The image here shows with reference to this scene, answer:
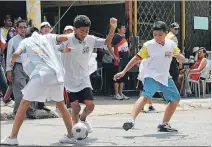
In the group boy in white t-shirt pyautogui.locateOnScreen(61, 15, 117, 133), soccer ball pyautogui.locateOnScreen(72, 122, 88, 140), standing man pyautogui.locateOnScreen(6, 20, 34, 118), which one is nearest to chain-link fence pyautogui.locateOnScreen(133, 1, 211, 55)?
standing man pyautogui.locateOnScreen(6, 20, 34, 118)

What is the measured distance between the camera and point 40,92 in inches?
245

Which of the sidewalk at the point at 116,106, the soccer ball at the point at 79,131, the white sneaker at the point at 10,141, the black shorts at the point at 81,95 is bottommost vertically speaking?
the sidewalk at the point at 116,106

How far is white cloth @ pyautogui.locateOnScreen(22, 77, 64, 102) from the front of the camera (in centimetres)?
620

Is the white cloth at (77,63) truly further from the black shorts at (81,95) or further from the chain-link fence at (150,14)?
the chain-link fence at (150,14)

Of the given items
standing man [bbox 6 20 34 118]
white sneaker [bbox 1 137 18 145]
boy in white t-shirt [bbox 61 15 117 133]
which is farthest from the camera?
standing man [bbox 6 20 34 118]

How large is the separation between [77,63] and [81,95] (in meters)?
0.44

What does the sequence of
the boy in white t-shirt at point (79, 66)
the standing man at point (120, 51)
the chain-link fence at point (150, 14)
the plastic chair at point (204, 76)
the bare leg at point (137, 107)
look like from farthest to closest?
the plastic chair at point (204, 76) < the chain-link fence at point (150, 14) < the standing man at point (120, 51) < the bare leg at point (137, 107) < the boy in white t-shirt at point (79, 66)

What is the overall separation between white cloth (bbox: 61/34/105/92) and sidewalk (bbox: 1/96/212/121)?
2.56 m

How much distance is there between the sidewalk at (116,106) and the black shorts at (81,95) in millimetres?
2460

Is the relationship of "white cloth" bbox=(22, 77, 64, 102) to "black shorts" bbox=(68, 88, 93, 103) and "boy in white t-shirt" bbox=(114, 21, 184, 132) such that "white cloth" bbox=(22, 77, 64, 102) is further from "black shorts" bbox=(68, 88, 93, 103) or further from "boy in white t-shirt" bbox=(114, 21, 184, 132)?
"boy in white t-shirt" bbox=(114, 21, 184, 132)

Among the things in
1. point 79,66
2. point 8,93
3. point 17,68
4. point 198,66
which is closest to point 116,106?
point 8,93

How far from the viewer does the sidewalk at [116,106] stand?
29.9 feet

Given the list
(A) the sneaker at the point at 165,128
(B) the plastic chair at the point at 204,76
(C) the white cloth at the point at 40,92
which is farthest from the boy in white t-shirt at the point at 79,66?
(B) the plastic chair at the point at 204,76

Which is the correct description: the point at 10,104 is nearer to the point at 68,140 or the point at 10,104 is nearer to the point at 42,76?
the point at 68,140
